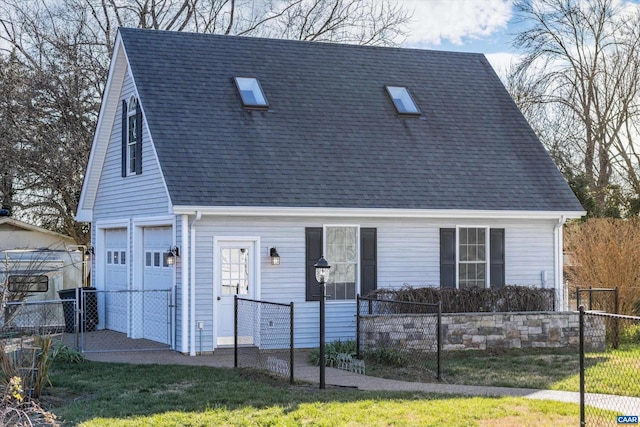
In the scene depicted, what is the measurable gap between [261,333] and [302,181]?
3121mm

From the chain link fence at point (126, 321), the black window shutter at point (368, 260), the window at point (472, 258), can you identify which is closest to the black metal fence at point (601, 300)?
the window at point (472, 258)

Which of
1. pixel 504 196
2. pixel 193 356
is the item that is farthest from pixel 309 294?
pixel 504 196

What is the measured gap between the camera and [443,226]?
63.5 ft

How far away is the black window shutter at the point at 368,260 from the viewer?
18.8 m

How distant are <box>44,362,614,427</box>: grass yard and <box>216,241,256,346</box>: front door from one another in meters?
3.66

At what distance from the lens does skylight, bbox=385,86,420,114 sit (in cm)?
2112

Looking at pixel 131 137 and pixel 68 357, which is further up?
pixel 131 137

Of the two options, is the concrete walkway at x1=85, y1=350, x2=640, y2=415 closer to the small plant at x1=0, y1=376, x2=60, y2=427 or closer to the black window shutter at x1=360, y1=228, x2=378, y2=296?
the black window shutter at x1=360, y1=228, x2=378, y2=296

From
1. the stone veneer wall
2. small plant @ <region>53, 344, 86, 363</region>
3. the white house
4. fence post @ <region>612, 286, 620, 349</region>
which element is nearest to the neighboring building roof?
the white house

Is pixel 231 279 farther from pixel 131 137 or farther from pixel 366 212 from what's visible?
pixel 131 137

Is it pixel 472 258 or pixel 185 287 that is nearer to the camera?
pixel 185 287

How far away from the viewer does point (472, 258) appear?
64.4 feet

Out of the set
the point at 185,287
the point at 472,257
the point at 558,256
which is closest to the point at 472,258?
the point at 472,257

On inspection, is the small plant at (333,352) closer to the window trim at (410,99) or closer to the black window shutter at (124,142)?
the window trim at (410,99)
